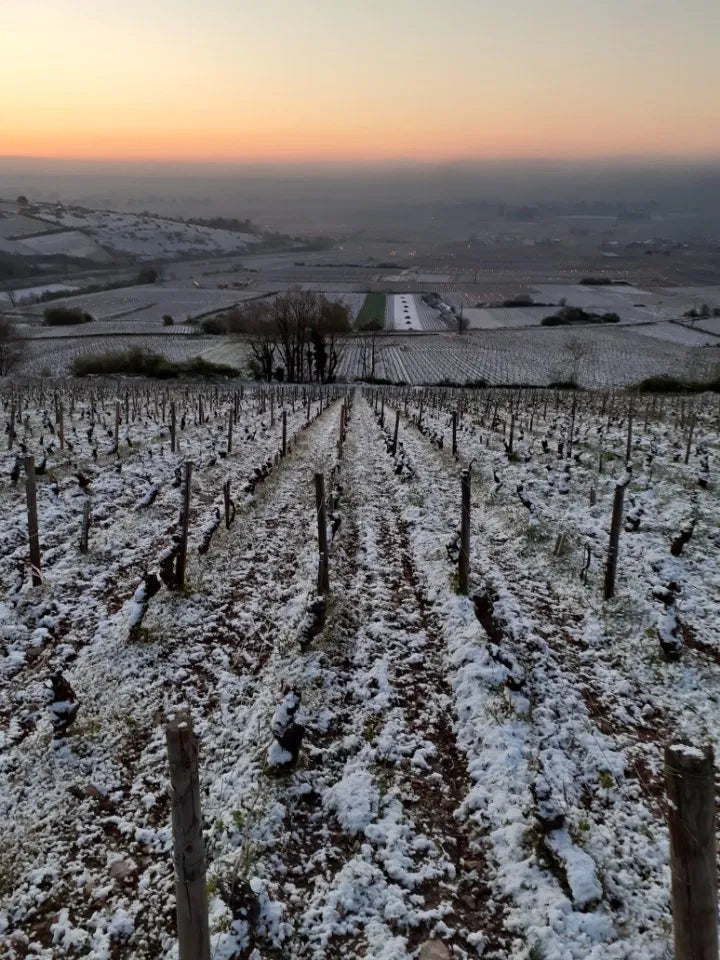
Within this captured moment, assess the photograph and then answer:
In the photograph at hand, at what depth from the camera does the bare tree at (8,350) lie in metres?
61.6

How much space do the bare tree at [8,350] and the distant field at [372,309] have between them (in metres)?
51.4

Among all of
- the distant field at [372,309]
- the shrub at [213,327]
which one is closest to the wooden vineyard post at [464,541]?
the shrub at [213,327]

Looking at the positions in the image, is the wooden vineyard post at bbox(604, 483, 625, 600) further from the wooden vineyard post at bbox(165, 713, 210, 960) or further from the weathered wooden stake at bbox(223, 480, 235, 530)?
the wooden vineyard post at bbox(165, 713, 210, 960)

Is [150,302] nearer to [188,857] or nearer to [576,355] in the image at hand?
[576,355]

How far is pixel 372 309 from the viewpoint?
386ft

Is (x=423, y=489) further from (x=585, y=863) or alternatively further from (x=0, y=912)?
(x=0, y=912)

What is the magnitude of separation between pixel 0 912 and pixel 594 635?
809 cm

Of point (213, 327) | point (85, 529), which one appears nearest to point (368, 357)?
point (213, 327)

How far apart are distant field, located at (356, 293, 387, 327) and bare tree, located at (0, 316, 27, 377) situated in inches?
2025

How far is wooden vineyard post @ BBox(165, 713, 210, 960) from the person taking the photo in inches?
154

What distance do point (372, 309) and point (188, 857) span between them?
11921 centimetres

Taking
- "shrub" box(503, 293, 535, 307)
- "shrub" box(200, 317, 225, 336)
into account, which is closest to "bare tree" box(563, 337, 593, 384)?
"shrub" box(503, 293, 535, 307)

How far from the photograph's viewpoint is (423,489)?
680 inches

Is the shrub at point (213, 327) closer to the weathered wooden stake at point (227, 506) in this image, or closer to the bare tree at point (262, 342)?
the bare tree at point (262, 342)
